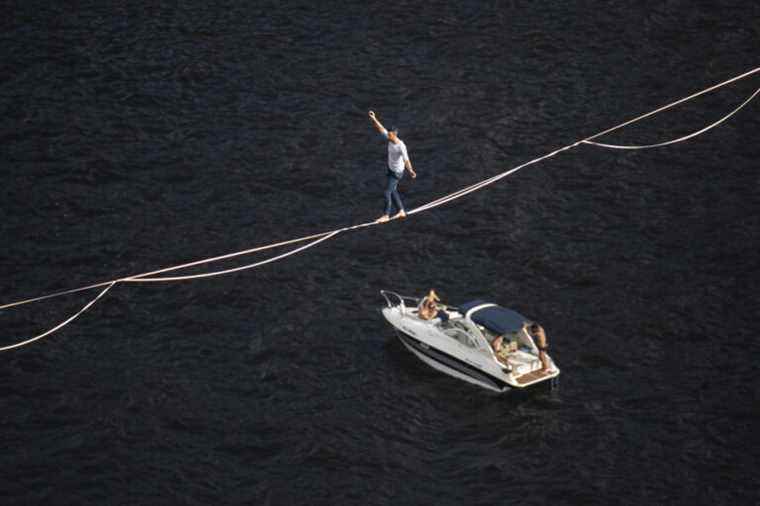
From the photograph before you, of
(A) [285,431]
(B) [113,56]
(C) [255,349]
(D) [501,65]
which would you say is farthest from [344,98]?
(A) [285,431]

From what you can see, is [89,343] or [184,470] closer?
[184,470]

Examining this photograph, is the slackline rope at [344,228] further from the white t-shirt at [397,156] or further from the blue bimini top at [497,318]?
the blue bimini top at [497,318]

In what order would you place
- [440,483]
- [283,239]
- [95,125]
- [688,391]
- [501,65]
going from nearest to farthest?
[440,483] < [688,391] < [283,239] < [95,125] < [501,65]

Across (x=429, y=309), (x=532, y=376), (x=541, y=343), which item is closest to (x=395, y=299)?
(x=429, y=309)

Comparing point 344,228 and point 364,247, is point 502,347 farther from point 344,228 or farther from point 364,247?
point 344,228

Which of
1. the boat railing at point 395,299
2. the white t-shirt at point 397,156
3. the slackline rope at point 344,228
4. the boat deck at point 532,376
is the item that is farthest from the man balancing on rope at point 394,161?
the boat deck at point 532,376

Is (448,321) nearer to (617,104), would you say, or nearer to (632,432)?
(632,432)

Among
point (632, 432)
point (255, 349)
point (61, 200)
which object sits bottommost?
point (632, 432)
